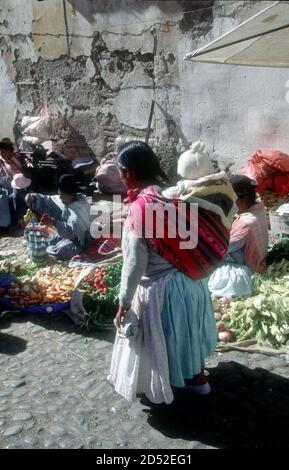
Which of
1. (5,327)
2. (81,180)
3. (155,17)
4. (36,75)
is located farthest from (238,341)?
(36,75)

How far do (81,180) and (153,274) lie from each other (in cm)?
562

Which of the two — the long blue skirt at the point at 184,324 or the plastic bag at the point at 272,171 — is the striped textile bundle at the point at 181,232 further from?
the plastic bag at the point at 272,171

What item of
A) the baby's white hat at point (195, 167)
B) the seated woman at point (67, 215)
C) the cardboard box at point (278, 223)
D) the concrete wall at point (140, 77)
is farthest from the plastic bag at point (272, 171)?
the baby's white hat at point (195, 167)

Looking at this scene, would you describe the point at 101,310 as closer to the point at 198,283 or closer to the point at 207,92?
the point at 198,283

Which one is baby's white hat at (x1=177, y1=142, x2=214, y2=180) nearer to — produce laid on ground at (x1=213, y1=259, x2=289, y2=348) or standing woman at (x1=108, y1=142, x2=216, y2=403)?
standing woman at (x1=108, y1=142, x2=216, y2=403)

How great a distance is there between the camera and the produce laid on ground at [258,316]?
4312 millimetres

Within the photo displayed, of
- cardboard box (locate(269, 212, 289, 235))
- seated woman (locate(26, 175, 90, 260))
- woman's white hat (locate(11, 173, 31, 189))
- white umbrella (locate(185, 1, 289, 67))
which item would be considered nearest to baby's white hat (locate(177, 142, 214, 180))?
white umbrella (locate(185, 1, 289, 67))

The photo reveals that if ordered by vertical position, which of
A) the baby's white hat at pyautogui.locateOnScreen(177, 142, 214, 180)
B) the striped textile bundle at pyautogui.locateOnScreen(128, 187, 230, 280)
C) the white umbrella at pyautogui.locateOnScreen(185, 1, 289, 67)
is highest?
the white umbrella at pyautogui.locateOnScreen(185, 1, 289, 67)

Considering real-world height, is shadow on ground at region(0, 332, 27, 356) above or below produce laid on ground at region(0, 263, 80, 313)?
below

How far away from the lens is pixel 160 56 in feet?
26.9

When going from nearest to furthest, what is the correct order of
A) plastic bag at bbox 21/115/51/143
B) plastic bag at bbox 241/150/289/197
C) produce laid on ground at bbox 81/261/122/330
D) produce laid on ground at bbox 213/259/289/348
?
produce laid on ground at bbox 213/259/289/348, produce laid on ground at bbox 81/261/122/330, plastic bag at bbox 241/150/289/197, plastic bag at bbox 21/115/51/143

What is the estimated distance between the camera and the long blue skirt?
129 inches

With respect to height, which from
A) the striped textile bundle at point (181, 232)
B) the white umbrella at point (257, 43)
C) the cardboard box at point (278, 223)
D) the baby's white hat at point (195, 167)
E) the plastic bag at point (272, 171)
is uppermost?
the white umbrella at point (257, 43)

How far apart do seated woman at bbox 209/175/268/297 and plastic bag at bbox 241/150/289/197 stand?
1.96m
